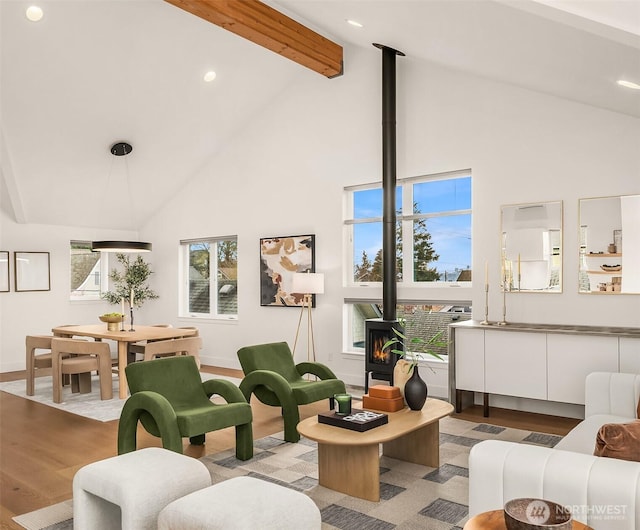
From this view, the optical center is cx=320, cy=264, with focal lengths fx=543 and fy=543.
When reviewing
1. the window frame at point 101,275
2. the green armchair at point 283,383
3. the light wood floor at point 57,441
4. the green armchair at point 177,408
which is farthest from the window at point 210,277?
the green armchair at point 177,408

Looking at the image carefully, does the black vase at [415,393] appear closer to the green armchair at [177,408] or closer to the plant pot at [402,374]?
the plant pot at [402,374]

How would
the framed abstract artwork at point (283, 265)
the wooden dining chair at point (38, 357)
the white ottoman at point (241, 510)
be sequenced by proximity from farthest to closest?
the framed abstract artwork at point (283, 265) < the wooden dining chair at point (38, 357) < the white ottoman at point (241, 510)

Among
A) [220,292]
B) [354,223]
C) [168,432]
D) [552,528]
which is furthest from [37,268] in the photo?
[552,528]

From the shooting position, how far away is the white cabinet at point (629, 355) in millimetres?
4344

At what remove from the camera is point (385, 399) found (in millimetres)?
3818

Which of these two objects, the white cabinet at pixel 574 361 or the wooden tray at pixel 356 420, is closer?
the wooden tray at pixel 356 420

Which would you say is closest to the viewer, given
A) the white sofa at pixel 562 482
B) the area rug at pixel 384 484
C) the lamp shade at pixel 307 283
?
the white sofa at pixel 562 482

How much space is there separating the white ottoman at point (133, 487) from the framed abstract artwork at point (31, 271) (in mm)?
6336

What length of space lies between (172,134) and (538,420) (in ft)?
19.1

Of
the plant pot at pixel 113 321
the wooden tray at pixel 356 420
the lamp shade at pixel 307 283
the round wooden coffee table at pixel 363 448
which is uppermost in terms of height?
the lamp shade at pixel 307 283

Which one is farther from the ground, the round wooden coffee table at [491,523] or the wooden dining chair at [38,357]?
the round wooden coffee table at [491,523]

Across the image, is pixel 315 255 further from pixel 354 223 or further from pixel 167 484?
pixel 167 484

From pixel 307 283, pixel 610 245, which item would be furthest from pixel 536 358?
pixel 307 283

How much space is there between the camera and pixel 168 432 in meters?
3.55
